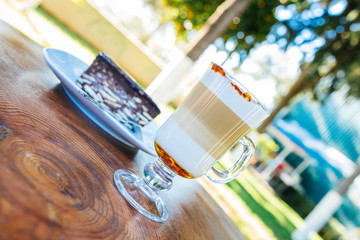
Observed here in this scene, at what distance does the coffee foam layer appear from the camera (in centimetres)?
70

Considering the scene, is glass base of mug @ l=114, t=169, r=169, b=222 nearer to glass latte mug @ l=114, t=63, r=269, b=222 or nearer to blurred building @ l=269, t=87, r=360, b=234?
glass latte mug @ l=114, t=63, r=269, b=222

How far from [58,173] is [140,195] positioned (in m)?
0.24

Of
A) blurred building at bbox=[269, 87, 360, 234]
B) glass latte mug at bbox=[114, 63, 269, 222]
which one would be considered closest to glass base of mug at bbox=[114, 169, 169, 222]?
glass latte mug at bbox=[114, 63, 269, 222]

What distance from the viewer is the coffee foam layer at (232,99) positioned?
0.70 metres

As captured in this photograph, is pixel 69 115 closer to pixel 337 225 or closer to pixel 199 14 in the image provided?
pixel 199 14

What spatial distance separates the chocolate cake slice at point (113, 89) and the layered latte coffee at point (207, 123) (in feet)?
0.53

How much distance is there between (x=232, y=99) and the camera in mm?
702

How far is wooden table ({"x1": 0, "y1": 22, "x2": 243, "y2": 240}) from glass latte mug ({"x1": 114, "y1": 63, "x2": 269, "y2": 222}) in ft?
0.24

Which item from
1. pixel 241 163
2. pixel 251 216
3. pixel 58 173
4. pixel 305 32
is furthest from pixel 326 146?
pixel 58 173

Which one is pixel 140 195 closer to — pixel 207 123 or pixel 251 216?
pixel 207 123

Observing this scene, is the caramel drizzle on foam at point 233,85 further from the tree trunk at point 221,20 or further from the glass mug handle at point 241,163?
the tree trunk at point 221,20

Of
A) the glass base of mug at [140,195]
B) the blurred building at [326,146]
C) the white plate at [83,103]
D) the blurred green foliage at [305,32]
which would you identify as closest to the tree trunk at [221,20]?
the blurred green foliage at [305,32]

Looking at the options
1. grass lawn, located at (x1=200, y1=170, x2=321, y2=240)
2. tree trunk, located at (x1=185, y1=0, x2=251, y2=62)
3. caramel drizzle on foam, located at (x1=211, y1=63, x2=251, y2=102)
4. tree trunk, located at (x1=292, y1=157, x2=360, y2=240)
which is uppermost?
tree trunk, located at (x1=185, y1=0, x2=251, y2=62)

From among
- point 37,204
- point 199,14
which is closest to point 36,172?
point 37,204
